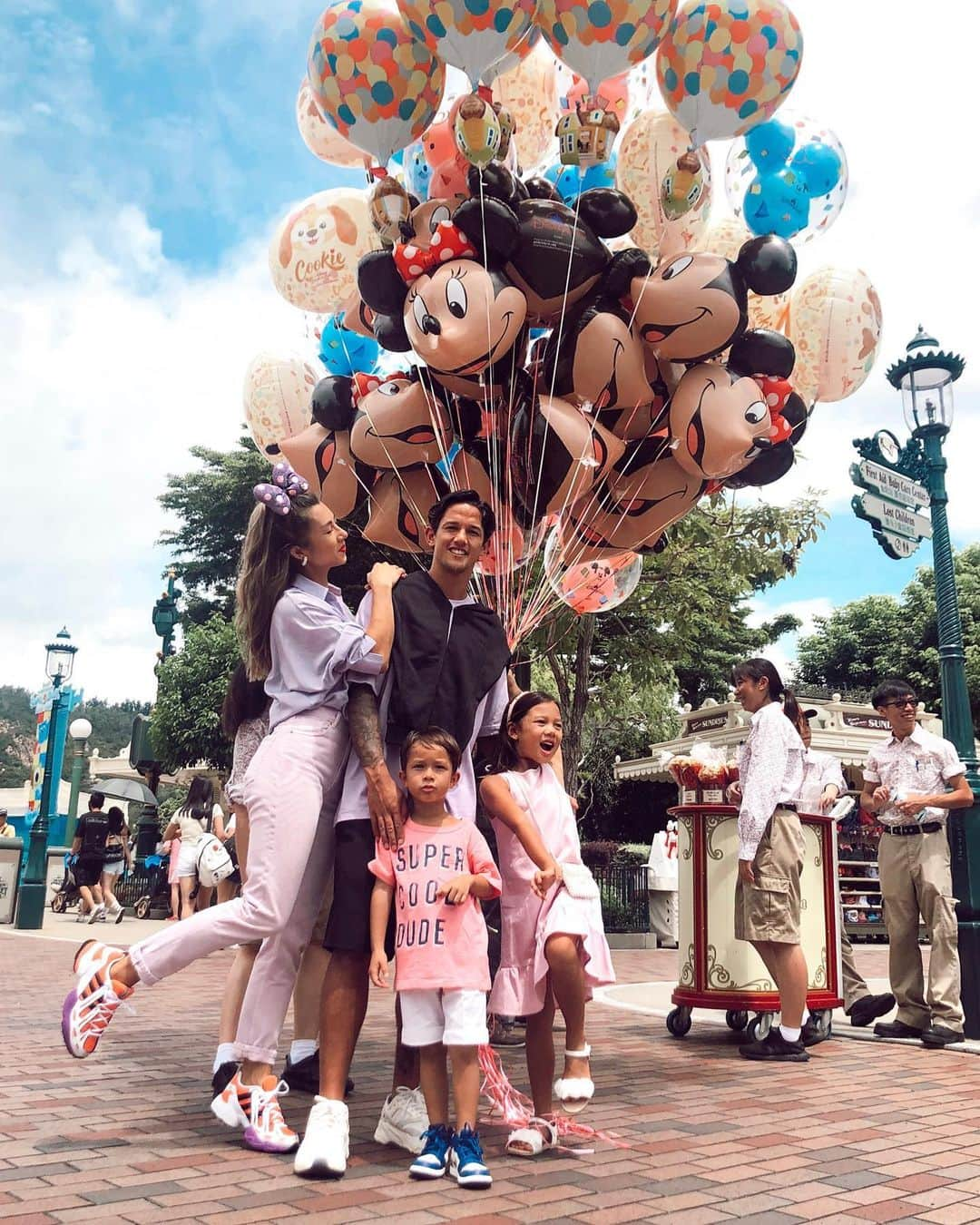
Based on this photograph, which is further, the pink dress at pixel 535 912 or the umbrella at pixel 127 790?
the umbrella at pixel 127 790

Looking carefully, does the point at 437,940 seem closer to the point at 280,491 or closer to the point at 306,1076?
the point at 306,1076

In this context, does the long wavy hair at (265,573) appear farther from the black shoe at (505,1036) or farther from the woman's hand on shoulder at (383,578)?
the black shoe at (505,1036)

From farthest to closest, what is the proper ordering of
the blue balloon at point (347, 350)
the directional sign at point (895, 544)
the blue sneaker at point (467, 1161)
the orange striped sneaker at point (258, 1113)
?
the blue balloon at point (347, 350) → the directional sign at point (895, 544) → the orange striped sneaker at point (258, 1113) → the blue sneaker at point (467, 1161)

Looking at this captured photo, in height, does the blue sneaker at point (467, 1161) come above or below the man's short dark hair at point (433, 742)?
below

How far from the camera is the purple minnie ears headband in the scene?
3.55 m

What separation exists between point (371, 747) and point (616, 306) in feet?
9.24

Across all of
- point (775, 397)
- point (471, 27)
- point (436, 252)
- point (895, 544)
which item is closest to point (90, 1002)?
point (436, 252)

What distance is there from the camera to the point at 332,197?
20.4 feet

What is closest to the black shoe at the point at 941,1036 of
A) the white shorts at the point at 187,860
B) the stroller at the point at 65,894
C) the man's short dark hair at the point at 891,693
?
the man's short dark hair at the point at 891,693

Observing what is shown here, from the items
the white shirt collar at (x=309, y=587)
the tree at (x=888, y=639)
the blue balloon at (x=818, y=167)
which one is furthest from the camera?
the tree at (x=888, y=639)

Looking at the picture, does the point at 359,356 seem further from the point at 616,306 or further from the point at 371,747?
the point at 371,747

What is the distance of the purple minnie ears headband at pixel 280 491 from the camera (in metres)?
3.55

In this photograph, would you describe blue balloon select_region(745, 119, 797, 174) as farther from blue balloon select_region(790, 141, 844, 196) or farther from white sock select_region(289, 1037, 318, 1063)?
white sock select_region(289, 1037, 318, 1063)

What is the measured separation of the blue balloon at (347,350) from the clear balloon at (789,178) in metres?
2.28
